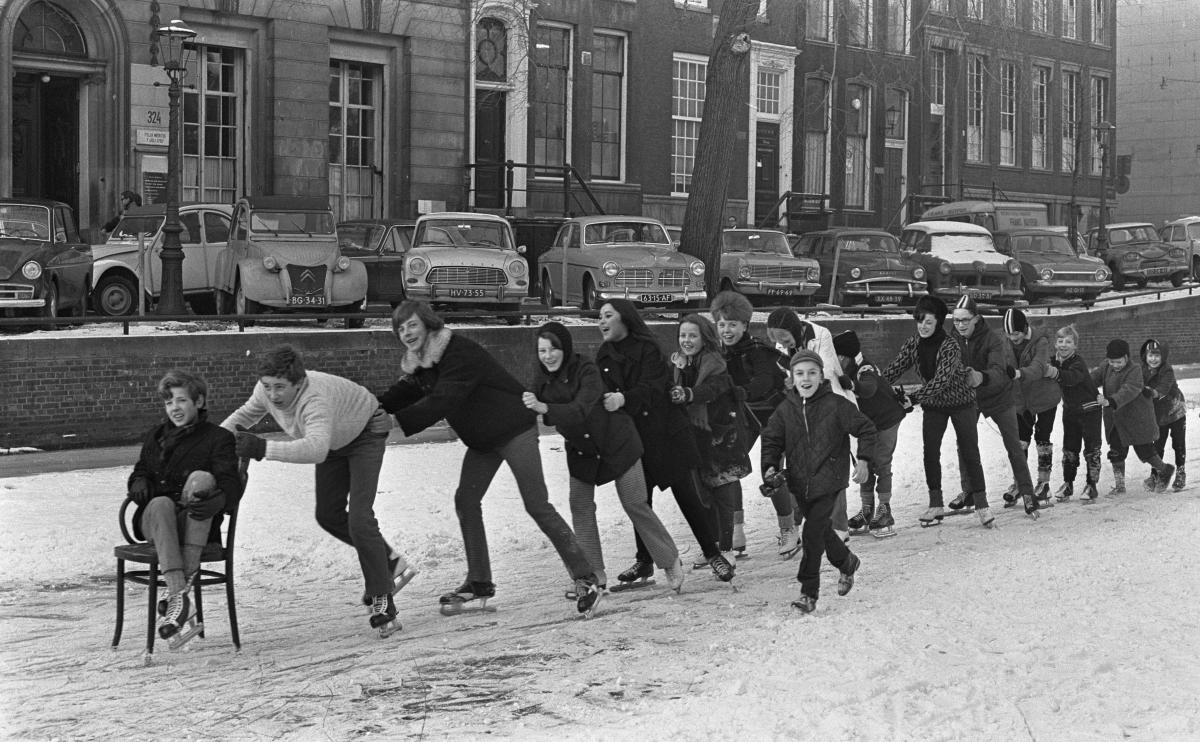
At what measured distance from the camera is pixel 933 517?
11648 millimetres

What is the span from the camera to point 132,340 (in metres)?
16.1

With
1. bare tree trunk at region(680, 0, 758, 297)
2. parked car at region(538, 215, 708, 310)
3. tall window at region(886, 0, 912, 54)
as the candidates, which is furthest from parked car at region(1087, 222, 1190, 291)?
parked car at region(538, 215, 708, 310)

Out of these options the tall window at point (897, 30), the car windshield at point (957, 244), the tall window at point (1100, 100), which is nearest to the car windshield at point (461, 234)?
the car windshield at point (957, 244)

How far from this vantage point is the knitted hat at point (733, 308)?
9.73m

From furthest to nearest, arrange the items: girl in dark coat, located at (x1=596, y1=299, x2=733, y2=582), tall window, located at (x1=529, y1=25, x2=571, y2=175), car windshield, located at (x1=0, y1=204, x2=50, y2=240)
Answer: tall window, located at (x1=529, y1=25, x2=571, y2=175) → car windshield, located at (x1=0, y1=204, x2=50, y2=240) → girl in dark coat, located at (x1=596, y1=299, x2=733, y2=582)

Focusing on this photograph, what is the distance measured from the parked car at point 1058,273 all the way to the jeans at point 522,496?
872 inches

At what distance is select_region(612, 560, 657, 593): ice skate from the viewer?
9461mm

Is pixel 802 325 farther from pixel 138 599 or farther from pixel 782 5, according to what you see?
pixel 782 5

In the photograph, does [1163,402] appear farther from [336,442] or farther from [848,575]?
[336,442]

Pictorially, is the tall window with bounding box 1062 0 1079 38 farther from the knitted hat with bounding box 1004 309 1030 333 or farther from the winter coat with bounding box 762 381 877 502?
the winter coat with bounding box 762 381 877 502

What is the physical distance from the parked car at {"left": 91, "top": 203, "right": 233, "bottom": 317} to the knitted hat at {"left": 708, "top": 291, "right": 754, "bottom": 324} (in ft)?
38.3

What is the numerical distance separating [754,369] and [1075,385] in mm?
4193

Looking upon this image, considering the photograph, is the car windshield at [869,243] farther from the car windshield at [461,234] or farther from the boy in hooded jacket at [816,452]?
the boy in hooded jacket at [816,452]

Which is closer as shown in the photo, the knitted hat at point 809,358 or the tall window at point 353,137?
the knitted hat at point 809,358
